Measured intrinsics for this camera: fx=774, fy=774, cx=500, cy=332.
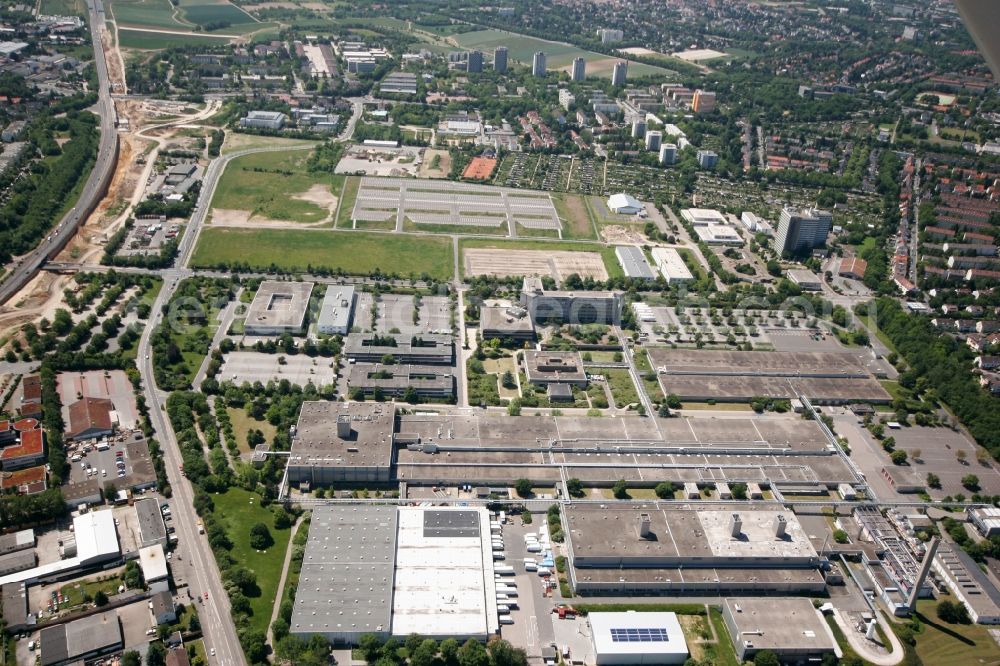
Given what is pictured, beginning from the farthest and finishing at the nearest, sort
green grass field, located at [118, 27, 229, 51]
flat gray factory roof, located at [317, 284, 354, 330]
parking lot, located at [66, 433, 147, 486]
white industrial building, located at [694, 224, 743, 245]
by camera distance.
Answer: green grass field, located at [118, 27, 229, 51]
white industrial building, located at [694, 224, 743, 245]
flat gray factory roof, located at [317, 284, 354, 330]
parking lot, located at [66, 433, 147, 486]

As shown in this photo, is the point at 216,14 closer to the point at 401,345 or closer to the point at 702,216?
the point at 702,216

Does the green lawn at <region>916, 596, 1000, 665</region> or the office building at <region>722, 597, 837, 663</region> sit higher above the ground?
the office building at <region>722, 597, 837, 663</region>

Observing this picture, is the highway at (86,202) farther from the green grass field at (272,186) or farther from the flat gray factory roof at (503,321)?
the flat gray factory roof at (503,321)

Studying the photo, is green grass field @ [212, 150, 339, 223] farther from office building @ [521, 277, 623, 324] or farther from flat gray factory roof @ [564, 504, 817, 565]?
flat gray factory roof @ [564, 504, 817, 565]

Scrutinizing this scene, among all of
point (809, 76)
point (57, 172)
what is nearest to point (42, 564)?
point (57, 172)

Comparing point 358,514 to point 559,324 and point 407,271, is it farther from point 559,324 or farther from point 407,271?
point 407,271

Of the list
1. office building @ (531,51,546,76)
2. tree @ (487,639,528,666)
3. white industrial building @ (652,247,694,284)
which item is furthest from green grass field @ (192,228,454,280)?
office building @ (531,51,546,76)

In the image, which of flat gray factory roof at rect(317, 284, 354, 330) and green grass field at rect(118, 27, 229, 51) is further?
green grass field at rect(118, 27, 229, 51)
